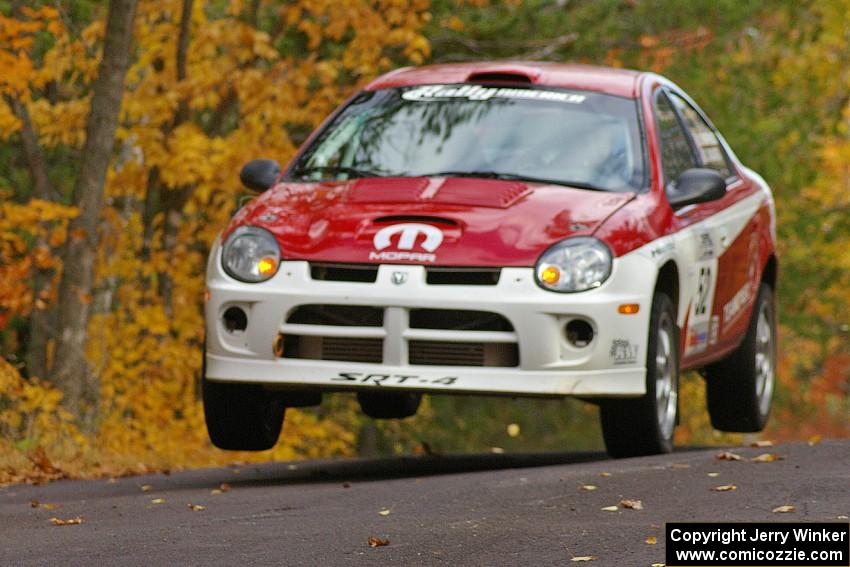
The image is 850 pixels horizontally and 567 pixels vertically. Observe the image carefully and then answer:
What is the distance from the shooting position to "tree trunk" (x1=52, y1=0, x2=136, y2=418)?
13.7 metres

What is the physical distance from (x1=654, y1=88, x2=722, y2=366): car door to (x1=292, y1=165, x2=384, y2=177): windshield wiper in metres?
1.48

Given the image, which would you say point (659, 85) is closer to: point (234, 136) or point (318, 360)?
A: point (318, 360)

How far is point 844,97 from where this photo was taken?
2725 cm

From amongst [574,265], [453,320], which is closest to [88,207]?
[453,320]

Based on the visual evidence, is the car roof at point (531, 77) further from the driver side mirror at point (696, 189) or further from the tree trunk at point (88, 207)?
the tree trunk at point (88, 207)

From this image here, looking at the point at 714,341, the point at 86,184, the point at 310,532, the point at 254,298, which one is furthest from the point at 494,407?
the point at 310,532

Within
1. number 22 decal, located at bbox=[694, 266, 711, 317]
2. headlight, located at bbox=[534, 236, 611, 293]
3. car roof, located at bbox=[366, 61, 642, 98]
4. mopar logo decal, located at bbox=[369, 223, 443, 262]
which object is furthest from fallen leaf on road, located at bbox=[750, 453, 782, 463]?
car roof, located at bbox=[366, 61, 642, 98]

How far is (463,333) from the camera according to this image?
28.1 ft

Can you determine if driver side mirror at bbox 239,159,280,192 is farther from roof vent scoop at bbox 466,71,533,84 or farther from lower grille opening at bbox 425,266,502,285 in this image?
lower grille opening at bbox 425,266,502,285

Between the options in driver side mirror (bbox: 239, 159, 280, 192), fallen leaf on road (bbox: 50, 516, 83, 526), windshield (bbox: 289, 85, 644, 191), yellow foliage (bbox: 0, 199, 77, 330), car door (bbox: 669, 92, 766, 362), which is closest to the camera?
fallen leaf on road (bbox: 50, 516, 83, 526)

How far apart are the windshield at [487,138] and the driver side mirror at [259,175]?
104mm

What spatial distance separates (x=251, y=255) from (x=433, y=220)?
0.86m

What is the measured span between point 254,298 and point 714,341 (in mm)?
2905

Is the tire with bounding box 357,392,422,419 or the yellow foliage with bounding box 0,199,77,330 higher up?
the yellow foliage with bounding box 0,199,77,330
